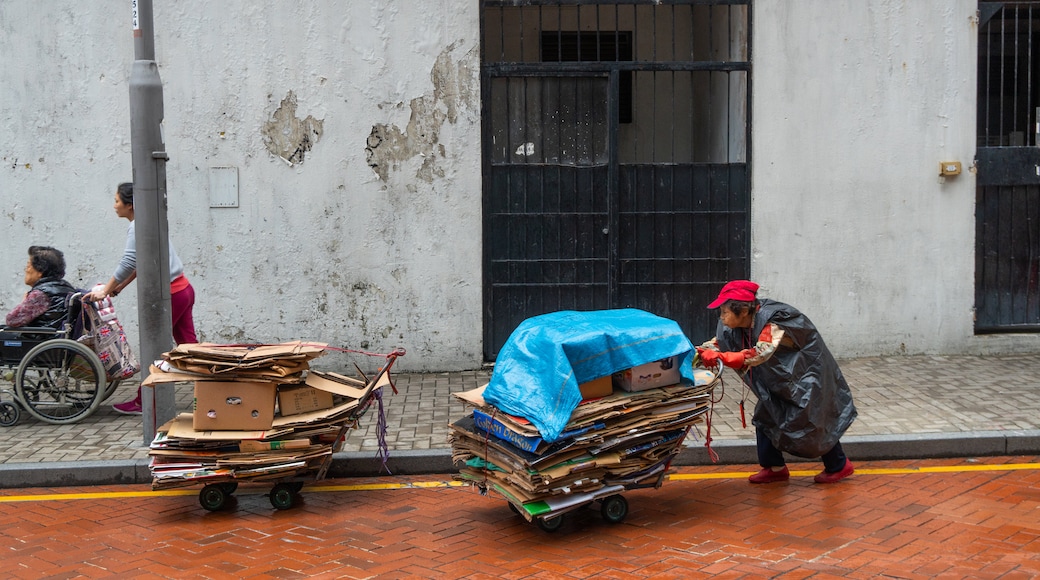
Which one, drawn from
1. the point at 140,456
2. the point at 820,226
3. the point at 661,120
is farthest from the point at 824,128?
the point at 140,456

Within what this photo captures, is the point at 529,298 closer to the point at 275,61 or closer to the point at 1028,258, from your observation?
the point at 275,61

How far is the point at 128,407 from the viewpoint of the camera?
8.43 metres

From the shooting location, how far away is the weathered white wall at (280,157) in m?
9.55

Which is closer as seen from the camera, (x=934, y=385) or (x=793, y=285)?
(x=934, y=385)

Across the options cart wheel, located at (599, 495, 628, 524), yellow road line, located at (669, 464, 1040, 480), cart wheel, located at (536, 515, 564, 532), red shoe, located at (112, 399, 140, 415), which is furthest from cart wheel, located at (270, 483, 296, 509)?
red shoe, located at (112, 399, 140, 415)

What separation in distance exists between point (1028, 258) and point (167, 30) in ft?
28.2

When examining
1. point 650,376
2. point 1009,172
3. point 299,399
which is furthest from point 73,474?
point 1009,172

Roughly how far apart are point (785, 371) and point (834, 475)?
891 millimetres

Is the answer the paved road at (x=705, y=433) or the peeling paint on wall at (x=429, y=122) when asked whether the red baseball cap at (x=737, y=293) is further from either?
the peeling paint on wall at (x=429, y=122)

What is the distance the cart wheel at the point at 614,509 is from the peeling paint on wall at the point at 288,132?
17.3 ft

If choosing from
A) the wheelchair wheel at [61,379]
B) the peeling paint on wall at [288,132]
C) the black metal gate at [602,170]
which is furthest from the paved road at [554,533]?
the peeling paint on wall at [288,132]

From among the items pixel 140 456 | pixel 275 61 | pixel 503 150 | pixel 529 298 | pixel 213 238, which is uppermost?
pixel 275 61

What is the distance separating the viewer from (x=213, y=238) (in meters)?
9.75

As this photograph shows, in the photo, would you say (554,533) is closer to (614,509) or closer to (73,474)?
(614,509)
